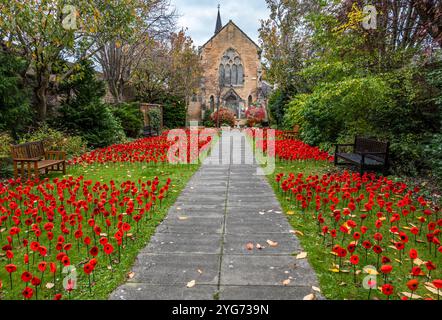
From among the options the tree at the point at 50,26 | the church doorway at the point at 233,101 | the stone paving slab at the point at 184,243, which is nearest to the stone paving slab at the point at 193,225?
the stone paving slab at the point at 184,243

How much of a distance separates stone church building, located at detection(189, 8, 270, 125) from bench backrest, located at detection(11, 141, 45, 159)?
31.7 m

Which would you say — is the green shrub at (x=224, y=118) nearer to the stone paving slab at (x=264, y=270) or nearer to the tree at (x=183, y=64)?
the tree at (x=183, y=64)

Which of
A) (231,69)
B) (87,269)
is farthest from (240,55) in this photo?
(87,269)

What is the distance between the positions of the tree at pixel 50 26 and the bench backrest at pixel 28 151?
3503 millimetres

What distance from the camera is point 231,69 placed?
135 feet

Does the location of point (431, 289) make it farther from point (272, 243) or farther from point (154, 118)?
point (154, 118)

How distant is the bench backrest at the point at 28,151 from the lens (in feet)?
23.4

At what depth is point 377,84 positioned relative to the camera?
7.40m

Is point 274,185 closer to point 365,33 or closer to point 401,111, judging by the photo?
point 401,111

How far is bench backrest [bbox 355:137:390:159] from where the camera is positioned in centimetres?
720

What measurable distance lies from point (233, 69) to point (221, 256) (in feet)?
131

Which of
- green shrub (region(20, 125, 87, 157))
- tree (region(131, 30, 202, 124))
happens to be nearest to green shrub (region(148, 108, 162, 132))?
tree (region(131, 30, 202, 124))

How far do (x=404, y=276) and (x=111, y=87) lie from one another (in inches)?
804
